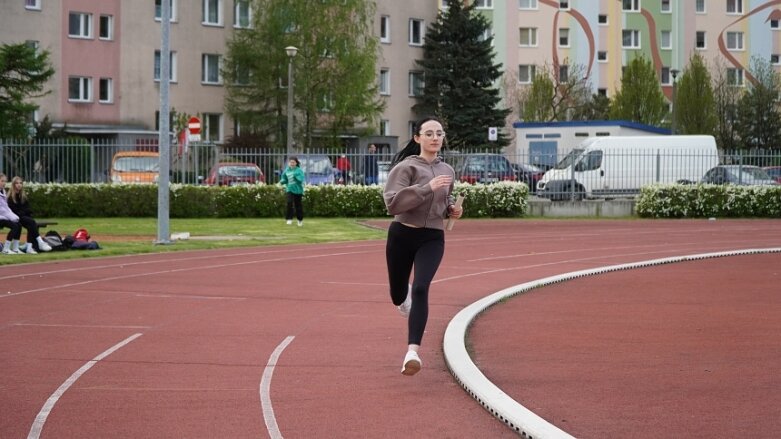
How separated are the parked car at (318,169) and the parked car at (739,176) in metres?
A: 11.8

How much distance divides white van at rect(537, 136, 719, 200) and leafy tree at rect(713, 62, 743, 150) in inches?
1260

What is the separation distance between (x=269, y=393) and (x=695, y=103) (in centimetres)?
6788

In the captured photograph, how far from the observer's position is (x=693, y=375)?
9.84 metres

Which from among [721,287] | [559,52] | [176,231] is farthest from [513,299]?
[559,52]

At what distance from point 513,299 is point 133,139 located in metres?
49.7

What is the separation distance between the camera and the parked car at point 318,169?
42.1m

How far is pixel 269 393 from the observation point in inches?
369

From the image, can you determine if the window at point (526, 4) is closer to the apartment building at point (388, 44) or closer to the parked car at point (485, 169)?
the apartment building at point (388, 44)

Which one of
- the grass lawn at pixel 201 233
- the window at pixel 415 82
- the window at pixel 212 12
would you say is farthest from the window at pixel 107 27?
the grass lawn at pixel 201 233

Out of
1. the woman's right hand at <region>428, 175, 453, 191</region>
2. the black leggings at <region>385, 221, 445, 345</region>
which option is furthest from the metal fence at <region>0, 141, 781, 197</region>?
the woman's right hand at <region>428, 175, 453, 191</region>

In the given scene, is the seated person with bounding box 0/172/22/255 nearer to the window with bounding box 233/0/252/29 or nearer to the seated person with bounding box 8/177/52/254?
the seated person with bounding box 8/177/52/254

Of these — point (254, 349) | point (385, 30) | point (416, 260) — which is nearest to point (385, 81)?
point (385, 30)

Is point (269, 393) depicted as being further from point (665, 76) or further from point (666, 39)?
point (666, 39)

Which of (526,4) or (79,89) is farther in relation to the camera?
(526,4)
